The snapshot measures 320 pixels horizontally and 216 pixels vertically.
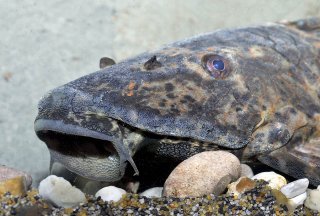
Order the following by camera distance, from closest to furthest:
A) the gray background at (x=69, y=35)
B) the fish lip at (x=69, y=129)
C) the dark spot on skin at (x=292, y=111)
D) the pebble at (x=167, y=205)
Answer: the pebble at (x=167, y=205)
the fish lip at (x=69, y=129)
the dark spot on skin at (x=292, y=111)
the gray background at (x=69, y=35)

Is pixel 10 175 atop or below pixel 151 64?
below

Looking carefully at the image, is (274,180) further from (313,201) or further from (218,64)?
(218,64)

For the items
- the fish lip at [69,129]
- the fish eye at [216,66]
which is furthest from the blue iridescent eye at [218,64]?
the fish lip at [69,129]

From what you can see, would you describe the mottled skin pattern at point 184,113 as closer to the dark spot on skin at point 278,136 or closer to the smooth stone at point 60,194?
the dark spot on skin at point 278,136

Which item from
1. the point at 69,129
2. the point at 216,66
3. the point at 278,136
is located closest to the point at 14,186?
the point at 69,129

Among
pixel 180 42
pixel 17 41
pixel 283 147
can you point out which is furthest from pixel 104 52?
pixel 283 147

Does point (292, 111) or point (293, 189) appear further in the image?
point (292, 111)
